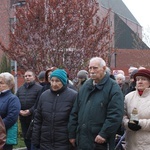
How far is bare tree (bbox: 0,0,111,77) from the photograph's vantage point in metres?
15.7

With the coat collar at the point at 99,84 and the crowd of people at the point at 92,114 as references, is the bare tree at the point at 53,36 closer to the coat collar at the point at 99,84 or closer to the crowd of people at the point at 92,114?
the crowd of people at the point at 92,114

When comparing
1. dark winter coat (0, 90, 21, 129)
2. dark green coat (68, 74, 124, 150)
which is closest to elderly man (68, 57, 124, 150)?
dark green coat (68, 74, 124, 150)

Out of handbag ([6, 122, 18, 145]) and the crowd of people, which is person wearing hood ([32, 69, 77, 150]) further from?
handbag ([6, 122, 18, 145])

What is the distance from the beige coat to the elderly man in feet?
0.97

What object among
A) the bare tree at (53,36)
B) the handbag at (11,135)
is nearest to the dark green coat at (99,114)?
the handbag at (11,135)

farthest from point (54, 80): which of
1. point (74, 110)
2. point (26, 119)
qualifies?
point (26, 119)

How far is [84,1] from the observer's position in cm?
1659

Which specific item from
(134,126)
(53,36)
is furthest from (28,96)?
(53,36)

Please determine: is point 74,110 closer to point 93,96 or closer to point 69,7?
point 93,96

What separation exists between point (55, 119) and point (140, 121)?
1248 mm

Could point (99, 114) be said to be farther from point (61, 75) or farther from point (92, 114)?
point (61, 75)

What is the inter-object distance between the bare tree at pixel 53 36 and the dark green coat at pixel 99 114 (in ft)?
30.6

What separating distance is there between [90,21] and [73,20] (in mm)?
761

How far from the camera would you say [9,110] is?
6.89m
